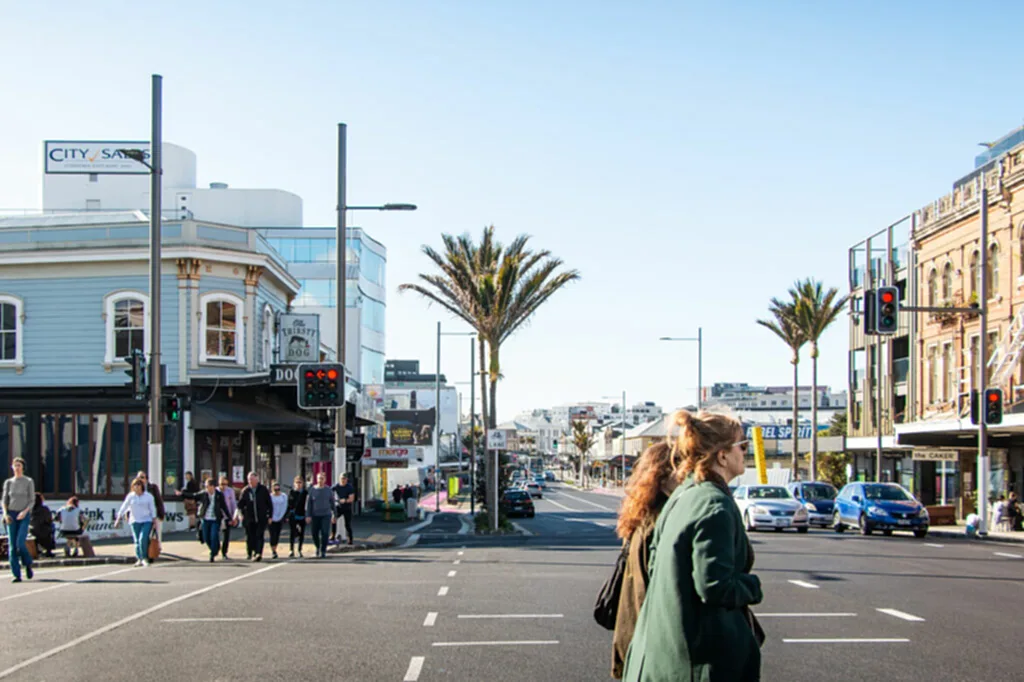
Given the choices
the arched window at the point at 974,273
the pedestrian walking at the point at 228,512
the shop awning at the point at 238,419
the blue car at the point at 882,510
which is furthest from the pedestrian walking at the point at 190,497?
the arched window at the point at 974,273

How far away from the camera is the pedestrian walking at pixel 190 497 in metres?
30.7

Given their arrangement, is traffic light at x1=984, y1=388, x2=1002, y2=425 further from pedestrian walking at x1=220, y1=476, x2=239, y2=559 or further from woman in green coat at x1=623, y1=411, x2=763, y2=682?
woman in green coat at x1=623, y1=411, x2=763, y2=682

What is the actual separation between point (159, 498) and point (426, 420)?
79.1 m

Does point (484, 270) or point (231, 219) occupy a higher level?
point (231, 219)

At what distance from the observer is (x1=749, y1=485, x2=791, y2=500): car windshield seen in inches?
1341

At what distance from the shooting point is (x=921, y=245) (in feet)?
158

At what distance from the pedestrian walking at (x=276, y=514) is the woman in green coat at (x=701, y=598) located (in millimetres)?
19394

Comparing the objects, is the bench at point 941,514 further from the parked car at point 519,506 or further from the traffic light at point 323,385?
the traffic light at point 323,385

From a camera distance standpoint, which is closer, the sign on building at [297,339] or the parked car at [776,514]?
the parked car at [776,514]

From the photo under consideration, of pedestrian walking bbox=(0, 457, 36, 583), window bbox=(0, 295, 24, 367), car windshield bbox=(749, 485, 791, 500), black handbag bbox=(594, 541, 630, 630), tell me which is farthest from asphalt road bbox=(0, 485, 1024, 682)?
window bbox=(0, 295, 24, 367)

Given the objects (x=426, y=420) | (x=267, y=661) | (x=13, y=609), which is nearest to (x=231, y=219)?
(x=426, y=420)

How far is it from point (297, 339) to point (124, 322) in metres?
6.87

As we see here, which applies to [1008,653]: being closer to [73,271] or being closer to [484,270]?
[484,270]

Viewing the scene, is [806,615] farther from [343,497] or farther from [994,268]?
[994,268]
